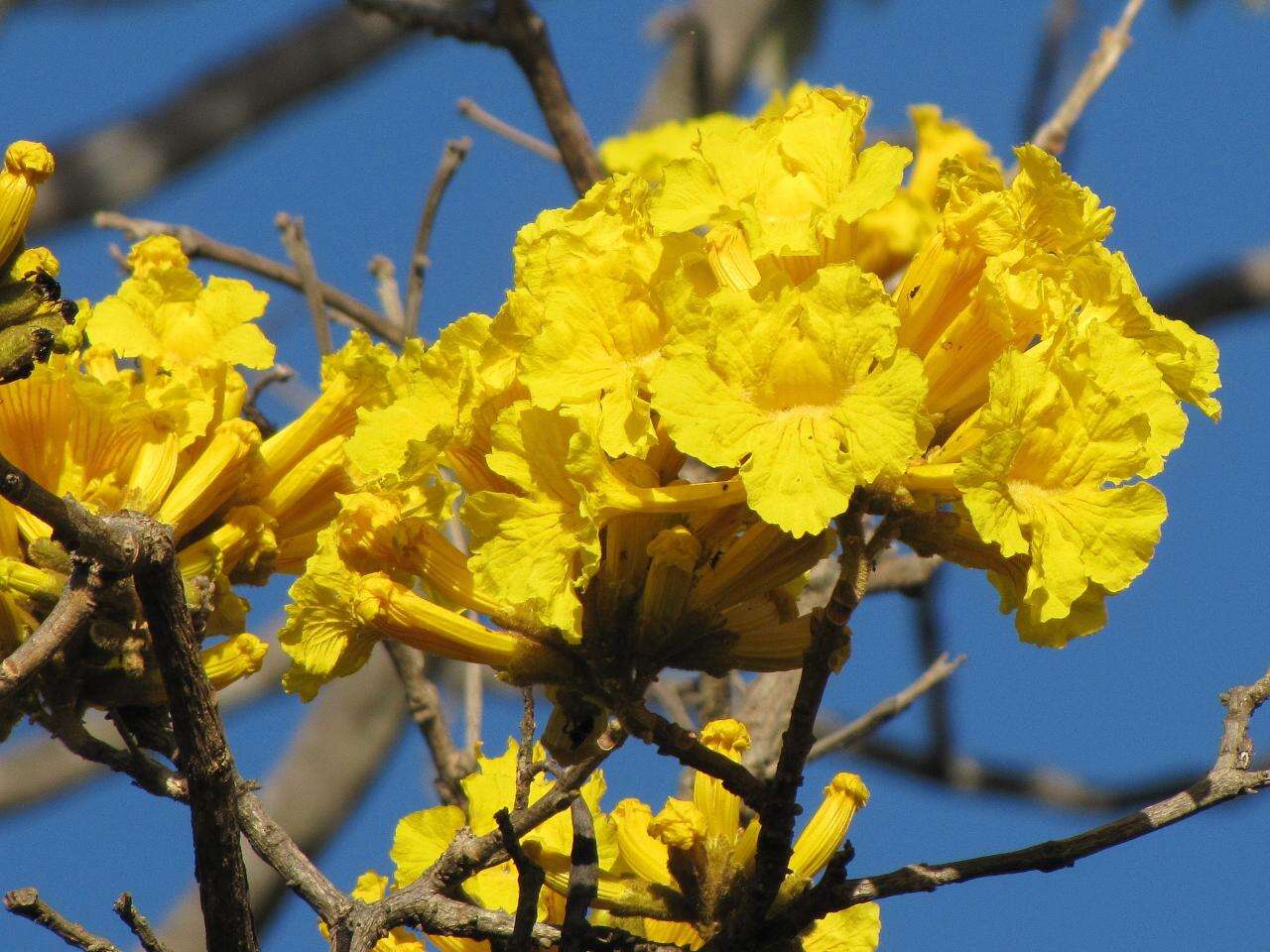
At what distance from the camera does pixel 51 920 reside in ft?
6.47

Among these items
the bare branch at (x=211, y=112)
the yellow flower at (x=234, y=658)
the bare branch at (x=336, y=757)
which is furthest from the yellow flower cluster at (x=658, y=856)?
the bare branch at (x=211, y=112)

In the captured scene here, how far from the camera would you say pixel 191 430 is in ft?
8.26

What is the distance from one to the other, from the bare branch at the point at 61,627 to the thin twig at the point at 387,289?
222 centimetres

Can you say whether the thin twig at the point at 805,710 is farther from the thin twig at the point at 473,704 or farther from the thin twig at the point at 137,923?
the thin twig at the point at 473,704

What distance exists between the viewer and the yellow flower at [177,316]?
2.68 m

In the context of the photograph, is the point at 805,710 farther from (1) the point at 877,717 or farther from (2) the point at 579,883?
(1) the point at 877,717

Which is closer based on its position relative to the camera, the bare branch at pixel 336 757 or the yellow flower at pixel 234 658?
the yellow flower at pixel 234 658

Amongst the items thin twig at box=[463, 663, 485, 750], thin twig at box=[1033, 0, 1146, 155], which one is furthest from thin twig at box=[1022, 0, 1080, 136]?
thin twig at box=[463, 663, 485, 750]

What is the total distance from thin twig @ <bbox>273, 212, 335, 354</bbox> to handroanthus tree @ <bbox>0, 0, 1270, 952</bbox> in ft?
3.17

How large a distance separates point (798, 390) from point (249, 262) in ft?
7.28

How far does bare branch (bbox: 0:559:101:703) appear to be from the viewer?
1.83 meters

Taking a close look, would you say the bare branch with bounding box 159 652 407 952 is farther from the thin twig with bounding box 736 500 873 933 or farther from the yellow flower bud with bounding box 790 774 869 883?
the thin twig with bounding box 736 500 873 933

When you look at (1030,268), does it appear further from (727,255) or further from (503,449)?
(503,449)

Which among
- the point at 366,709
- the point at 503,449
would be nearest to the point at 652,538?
the point at 503,449
